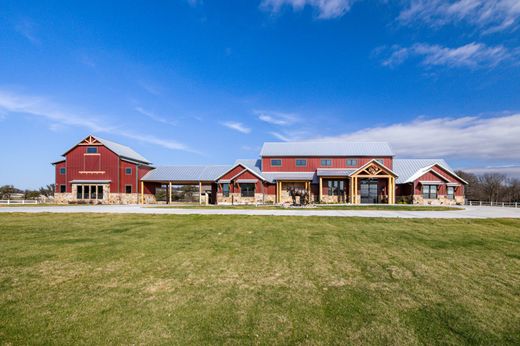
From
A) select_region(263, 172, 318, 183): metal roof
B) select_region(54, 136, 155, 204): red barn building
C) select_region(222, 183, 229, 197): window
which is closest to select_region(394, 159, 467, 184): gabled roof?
select_region(263, 172, 318, 183): metal roof

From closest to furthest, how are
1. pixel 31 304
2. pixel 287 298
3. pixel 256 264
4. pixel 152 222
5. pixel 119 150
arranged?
pixel 31 304, pixel 287 298, pixel 256 264, pixel 152 222, pixel 119 150

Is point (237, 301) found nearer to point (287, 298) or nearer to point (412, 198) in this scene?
point (287, 298)

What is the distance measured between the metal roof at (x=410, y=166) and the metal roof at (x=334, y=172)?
7.17 meters

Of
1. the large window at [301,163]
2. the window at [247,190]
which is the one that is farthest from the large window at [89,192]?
the large window at [301,163]

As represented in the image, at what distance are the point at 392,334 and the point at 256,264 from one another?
385 centimetres

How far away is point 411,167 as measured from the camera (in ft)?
135

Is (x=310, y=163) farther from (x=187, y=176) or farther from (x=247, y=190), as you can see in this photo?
(x=187, y=176)

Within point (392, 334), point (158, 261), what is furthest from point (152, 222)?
point (392, 334)

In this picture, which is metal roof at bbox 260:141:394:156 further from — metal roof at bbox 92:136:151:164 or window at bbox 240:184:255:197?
metal roof at bbox 92:136:151:164

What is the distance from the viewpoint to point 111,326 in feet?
14.8

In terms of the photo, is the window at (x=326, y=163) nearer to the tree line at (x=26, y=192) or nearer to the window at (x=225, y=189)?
the window at (x=225, y=189)

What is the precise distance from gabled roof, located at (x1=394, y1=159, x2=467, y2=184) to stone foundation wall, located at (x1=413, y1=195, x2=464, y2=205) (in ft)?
8.11

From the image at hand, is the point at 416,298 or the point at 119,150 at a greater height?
the point at 119,150

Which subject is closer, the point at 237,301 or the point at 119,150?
the point at 237,301
